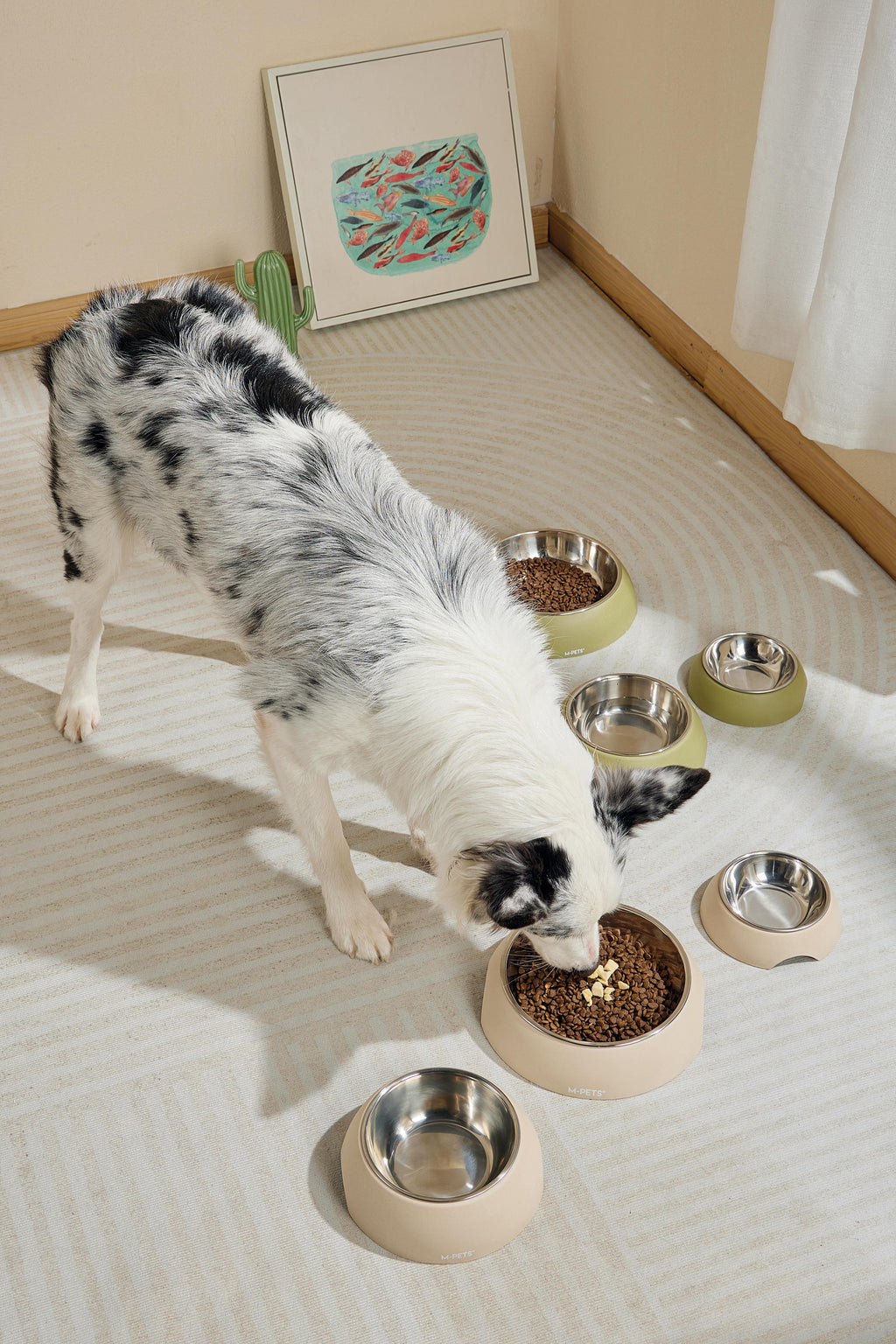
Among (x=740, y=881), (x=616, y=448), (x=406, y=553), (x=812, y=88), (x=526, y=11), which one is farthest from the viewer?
(x=526, y=11)

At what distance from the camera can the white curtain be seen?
225cm

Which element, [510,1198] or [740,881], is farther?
[740,881]

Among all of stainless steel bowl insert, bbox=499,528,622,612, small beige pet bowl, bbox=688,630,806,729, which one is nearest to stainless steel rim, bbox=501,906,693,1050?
small beige pet bowl, bbox=688,630,806,729

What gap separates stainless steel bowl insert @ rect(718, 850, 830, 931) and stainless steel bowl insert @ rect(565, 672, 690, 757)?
35 cm

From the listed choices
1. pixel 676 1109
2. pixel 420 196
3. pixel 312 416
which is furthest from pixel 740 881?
pixel 420 196

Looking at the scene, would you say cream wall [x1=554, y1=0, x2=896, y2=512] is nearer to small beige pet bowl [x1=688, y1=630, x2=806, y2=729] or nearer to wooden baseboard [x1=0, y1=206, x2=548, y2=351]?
small beige pet bowl [x1=688, y1=630, x2=806, y2=729]

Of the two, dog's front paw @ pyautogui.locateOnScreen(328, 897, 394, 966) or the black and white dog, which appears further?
dog's front paw @ pyautogui.locateOnScreen(328, 897, 394, 966)

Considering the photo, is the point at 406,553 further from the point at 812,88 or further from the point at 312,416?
the point at 812,88

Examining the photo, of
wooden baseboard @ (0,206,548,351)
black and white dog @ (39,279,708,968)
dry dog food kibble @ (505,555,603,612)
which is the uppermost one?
black and white dog @ (39,279,708,968)

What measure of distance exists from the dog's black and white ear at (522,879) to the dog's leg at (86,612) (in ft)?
3.71

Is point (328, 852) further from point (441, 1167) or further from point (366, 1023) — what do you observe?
point (441, 1167)

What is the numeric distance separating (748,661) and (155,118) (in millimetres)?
2458

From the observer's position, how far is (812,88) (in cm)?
246

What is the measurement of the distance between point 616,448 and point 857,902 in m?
1.62
